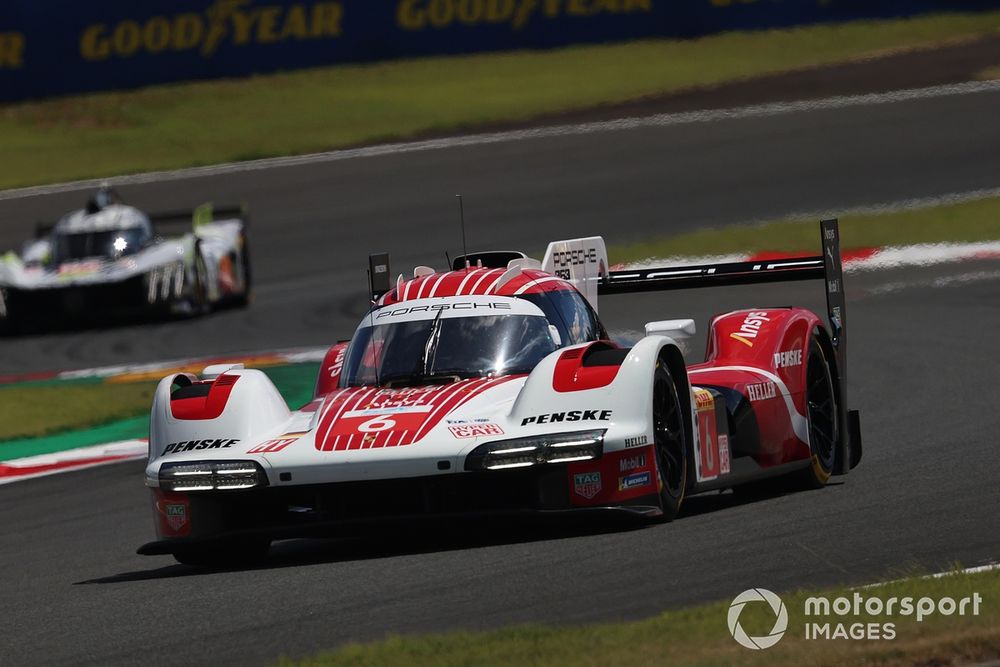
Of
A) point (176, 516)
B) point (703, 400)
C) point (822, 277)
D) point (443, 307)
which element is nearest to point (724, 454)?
point (703, 400)

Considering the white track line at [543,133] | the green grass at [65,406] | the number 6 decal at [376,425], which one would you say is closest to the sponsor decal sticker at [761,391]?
the number 6 decal at [376,425]

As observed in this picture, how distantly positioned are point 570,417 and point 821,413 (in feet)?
8.78

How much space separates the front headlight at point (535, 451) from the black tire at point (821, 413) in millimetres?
2348

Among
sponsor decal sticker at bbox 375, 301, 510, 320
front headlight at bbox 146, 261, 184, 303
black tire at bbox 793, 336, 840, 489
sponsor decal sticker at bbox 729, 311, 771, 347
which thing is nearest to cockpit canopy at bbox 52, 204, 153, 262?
front headlight at bbox 146, 261, 184, 303

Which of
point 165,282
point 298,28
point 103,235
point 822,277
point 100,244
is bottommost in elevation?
point 165,282

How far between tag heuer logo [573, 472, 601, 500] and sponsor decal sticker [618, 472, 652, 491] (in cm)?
10

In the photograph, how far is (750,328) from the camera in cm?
945

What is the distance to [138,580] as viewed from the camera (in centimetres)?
760

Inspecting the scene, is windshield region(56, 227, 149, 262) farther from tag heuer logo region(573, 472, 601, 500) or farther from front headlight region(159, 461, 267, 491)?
tag heuer logo region(573, 472, 601, 500)

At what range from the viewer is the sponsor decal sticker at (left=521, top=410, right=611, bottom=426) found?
728 centimetres

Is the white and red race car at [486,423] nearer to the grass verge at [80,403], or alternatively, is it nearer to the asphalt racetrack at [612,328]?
the asphalt racetrack at [612,328]

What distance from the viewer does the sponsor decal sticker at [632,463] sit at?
7199 mm

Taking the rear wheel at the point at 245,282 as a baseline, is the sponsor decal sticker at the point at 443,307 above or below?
above

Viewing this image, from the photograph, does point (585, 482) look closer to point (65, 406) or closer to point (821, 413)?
point (821, 413)
